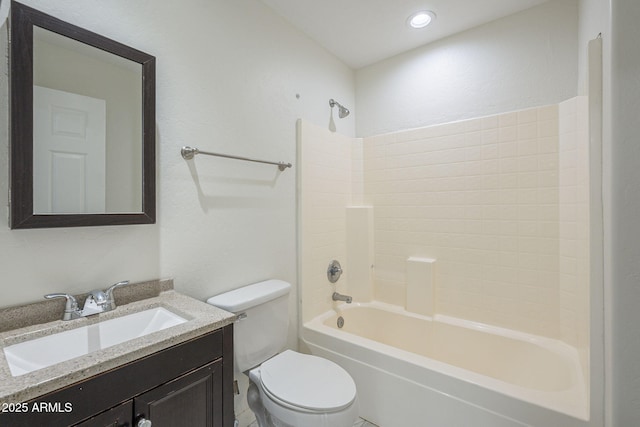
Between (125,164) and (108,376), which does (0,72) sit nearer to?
(125,164)

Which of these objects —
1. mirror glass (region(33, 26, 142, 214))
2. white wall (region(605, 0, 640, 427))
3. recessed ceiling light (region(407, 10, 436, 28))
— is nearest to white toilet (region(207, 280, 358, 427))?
mirror glass (region(33, 26, 142, 214))

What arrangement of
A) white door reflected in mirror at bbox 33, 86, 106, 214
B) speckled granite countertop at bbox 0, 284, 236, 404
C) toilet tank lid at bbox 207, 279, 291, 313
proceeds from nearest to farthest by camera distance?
speckled granite countertop at bbox 0, 284, 236, 404 → white door reflected in mirror at bbox 33, 86, 106, 214 → toilet tank lid at bbox 207, 279, 291, 313

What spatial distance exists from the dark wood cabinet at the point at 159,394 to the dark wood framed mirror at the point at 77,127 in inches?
22.0

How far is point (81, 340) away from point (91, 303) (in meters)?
0.12

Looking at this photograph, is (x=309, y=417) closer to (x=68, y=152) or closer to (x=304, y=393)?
(x=304, y=393)

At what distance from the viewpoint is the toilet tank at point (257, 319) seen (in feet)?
4.60

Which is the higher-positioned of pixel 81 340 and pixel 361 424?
pixel 81 340

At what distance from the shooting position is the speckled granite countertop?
658mm

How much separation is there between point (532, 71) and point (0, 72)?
2630 mm

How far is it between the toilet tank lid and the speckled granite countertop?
0.17 m

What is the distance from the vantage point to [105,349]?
0.81 m

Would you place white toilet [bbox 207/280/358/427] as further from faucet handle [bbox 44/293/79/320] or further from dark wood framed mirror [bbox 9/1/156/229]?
dark wood framed mirror [bbox 9/1/156/229]

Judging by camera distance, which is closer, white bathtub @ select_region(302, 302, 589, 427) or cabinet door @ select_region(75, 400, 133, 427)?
cabinet door @ select_region(75, 400, 133, 427)

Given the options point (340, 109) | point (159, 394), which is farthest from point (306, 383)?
point (340, 109)
